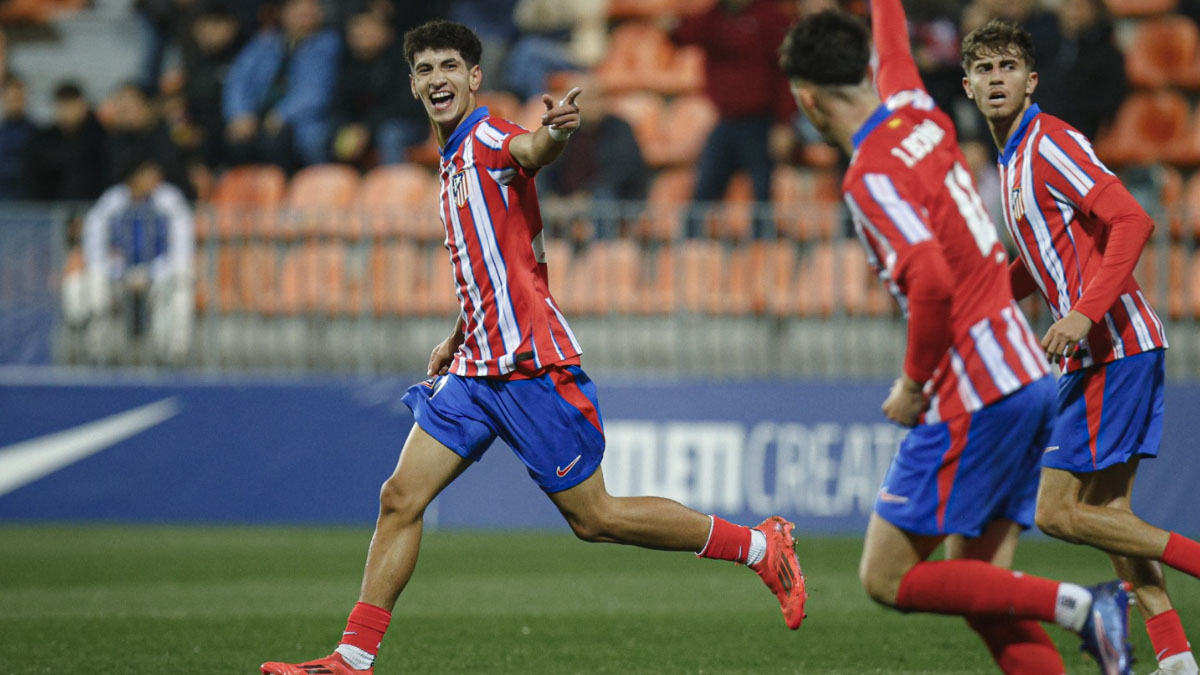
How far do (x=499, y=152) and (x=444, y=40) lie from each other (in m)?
0.55

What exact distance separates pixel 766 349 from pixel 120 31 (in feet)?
33.1

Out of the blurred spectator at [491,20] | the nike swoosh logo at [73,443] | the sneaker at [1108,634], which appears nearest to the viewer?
the sneaker at [1108,634]

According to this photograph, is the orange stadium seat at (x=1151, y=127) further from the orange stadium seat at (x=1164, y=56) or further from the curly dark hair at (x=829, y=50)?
the curly dark hair at (x=829, y=50)

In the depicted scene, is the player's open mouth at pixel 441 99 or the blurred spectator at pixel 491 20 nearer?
the player's open mouth at pixel 441 99

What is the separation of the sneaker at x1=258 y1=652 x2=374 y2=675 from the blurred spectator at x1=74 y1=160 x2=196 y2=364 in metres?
7.37

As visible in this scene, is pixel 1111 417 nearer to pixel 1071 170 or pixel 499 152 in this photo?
pixel 1071 170

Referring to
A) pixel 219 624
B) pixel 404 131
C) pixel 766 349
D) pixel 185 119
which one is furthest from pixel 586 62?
pixel 219 624

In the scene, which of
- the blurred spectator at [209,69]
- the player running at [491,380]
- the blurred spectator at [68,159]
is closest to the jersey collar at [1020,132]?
the player running at [491,380]

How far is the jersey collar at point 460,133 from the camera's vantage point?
5.49 m

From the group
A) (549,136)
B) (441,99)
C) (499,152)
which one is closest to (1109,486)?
(549,136)

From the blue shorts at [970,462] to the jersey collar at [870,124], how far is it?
83 centimetres

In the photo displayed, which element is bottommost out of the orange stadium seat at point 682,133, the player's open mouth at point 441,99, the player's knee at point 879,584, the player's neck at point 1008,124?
the player's knee at point 879,584

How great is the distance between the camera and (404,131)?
49.5 ft

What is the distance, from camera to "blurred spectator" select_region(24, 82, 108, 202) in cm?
1469
